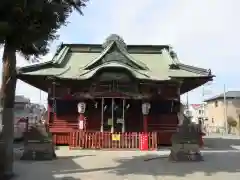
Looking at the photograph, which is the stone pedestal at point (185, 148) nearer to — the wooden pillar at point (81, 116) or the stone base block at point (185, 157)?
the stone base block at point (185, 157)

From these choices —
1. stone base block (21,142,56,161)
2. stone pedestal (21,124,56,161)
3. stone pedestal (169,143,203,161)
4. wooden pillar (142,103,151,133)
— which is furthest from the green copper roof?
stone pedestal (169,143,203,161)

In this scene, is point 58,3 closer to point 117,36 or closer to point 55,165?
point 55,165

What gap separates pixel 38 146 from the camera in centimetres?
1564

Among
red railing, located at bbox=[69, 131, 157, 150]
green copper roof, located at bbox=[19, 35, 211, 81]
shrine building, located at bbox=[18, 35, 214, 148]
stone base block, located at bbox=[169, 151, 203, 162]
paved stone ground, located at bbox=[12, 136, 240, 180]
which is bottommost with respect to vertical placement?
paved stone ground, located at bbox=[12, 136, 240, 180]

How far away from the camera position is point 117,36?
2478 centimetres

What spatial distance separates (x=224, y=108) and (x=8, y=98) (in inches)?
2214

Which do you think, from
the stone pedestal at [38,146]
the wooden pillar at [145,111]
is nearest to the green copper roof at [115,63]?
the wooden pillar at [145,111]

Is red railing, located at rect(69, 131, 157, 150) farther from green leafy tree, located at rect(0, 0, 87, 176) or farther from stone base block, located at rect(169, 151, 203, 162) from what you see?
green leafy tree, located at rect(0, 0, 87, 176)

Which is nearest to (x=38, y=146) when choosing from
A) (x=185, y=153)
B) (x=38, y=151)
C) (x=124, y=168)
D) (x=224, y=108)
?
(x=38, y=151)

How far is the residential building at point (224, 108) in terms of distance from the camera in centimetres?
6297

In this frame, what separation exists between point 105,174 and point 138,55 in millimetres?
15841

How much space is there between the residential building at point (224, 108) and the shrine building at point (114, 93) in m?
41.1

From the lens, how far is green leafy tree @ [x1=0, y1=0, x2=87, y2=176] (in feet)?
34.6

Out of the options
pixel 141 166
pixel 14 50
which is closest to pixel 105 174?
pixel 141 166
